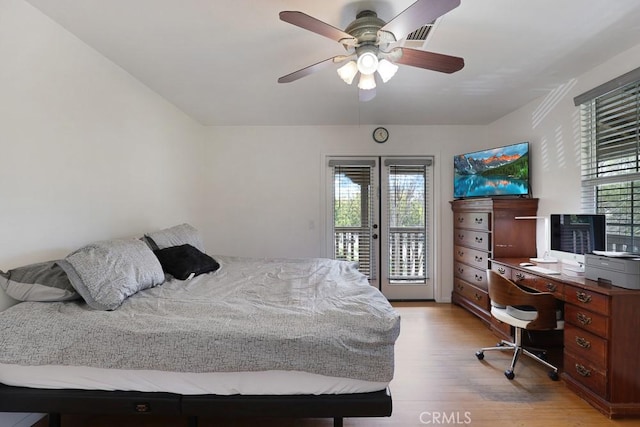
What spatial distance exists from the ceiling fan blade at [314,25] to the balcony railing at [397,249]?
282 centimetres

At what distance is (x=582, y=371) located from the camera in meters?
2.04

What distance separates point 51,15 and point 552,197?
4.38 m

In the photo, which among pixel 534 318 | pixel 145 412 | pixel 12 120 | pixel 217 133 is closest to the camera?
pixel 145 412

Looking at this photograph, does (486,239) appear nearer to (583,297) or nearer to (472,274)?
(472,274)

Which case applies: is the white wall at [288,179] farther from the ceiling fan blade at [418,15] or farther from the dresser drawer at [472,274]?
the ceiling fan blade at [418,15]

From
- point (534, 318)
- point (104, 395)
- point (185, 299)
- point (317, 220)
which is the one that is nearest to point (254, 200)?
point (317, 220)

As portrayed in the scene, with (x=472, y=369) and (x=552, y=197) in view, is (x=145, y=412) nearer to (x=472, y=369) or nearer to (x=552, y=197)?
(x=472, y=369)

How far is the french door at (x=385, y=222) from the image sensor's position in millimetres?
4180

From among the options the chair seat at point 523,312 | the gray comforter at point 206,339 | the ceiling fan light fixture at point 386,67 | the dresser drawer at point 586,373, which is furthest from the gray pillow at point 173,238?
the dresser drawer at point 586,373

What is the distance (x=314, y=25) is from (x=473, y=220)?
2997 millimetres

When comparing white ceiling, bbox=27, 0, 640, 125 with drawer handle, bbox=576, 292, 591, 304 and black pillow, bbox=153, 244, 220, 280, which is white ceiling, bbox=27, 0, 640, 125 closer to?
black pillow, bbox=153, 244, 220, 280

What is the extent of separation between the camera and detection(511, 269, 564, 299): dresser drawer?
2.22m

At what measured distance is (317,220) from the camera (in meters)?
4.16

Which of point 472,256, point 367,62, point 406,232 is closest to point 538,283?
point 472,256
